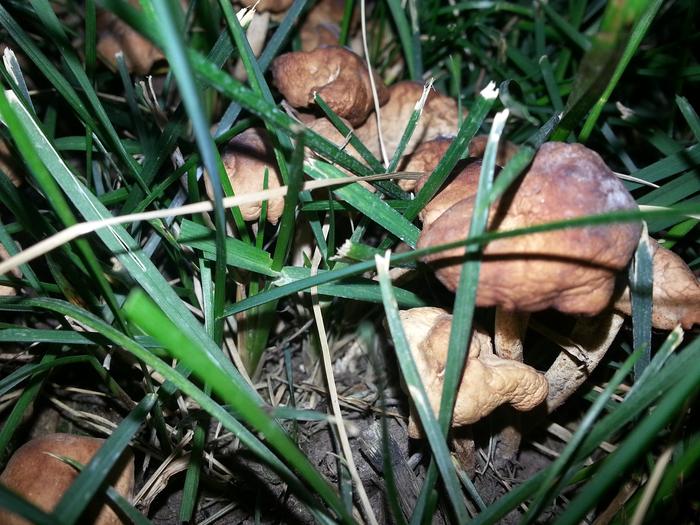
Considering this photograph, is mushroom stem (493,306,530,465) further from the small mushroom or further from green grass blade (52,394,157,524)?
the small mushroom

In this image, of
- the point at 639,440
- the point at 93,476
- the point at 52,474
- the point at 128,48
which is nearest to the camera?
the point at 639,440

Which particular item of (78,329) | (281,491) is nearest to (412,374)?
(281,491)

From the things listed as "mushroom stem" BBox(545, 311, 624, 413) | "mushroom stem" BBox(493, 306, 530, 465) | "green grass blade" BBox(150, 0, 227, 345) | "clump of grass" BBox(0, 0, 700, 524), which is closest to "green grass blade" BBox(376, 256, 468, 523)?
"clump of grass" BBox(0, 0, 700, 524)

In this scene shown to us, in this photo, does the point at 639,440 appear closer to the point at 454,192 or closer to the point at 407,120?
the point at 454,192

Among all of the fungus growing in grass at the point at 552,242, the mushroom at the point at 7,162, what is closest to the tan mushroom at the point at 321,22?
the mushroom at the point at 7,162

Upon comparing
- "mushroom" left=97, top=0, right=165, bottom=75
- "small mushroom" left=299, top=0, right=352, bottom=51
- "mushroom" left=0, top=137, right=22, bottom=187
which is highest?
"mushroom" left=97, top=0, right=165, bottom=75

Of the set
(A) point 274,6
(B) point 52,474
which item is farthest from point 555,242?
(A) point 274,6
